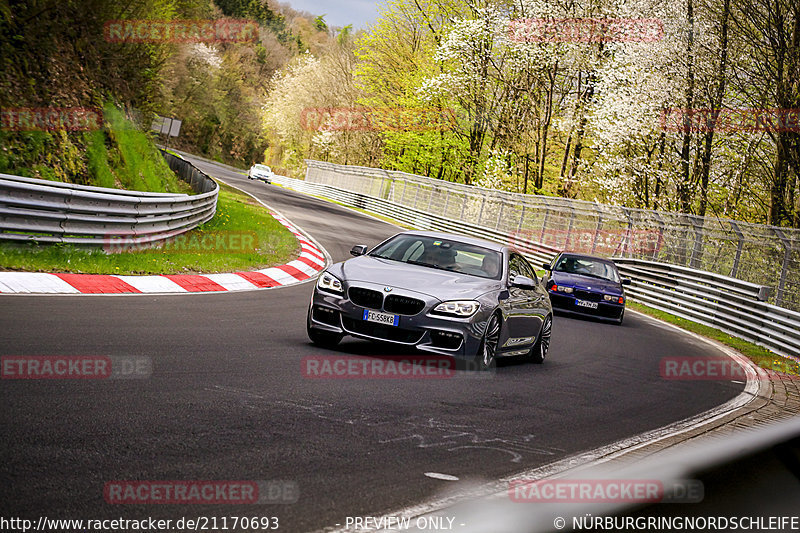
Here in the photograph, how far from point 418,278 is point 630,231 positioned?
19813 mm

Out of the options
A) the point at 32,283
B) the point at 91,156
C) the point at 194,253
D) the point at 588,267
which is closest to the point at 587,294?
the point at 588,267

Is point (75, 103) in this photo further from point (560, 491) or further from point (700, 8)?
point (700, 8)

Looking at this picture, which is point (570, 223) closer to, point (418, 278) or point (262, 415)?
point (418, 278)

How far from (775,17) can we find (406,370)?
1881 cm

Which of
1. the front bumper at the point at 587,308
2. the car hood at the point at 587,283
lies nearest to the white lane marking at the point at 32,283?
the front bumper at the point at 587,308

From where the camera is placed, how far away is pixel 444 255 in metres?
10.5

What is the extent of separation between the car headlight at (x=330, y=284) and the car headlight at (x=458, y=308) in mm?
1066

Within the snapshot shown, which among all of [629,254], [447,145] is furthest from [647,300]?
[447,145]

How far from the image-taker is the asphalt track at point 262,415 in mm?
4312

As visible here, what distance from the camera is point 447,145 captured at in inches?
2306

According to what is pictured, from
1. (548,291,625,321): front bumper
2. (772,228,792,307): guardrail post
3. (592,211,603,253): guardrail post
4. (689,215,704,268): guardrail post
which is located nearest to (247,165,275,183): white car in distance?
(592,211,603,253): guardrail post

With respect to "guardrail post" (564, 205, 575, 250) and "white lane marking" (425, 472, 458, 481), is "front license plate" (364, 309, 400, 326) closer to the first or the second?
"white lane marking" (425, 472, 458, 481)

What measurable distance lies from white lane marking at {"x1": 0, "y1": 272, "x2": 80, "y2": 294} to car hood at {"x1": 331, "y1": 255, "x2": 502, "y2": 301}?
3.78 meters

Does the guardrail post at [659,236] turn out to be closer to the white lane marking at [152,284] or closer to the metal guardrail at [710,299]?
Answer: the metal guardrail at [710,299]
